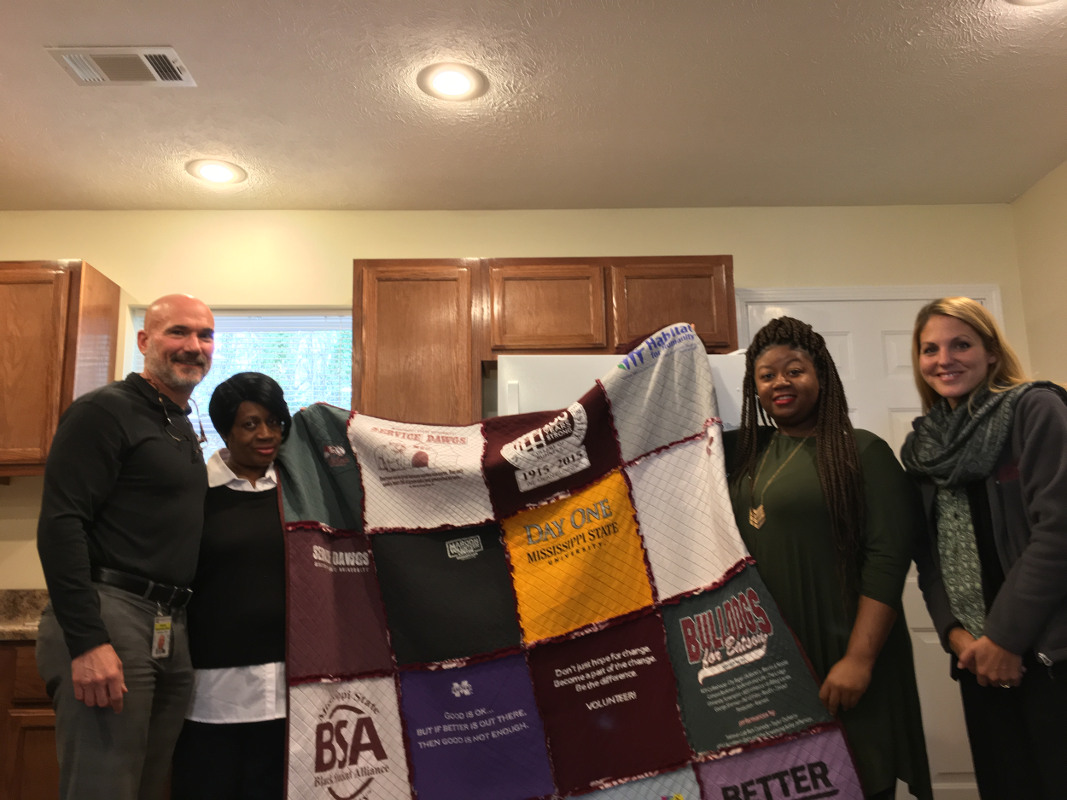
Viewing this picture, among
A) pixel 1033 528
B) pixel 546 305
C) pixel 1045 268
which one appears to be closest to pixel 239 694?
pixel 1033 528

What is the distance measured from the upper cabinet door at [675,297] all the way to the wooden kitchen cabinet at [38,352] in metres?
2.05

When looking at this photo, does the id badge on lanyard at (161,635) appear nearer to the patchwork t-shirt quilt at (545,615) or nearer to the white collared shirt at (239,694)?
the white collared shirt at (239,694)

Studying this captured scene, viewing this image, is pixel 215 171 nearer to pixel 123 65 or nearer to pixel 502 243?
pixel 123 65

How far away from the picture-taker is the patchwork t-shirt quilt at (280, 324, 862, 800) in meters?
1.52

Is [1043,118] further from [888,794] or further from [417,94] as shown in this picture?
[888,794]

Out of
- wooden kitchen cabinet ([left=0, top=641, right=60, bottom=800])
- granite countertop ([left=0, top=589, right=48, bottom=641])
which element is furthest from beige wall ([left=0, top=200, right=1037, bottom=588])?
wooden kitchen cabinet ([left=0, top=641, right=60, bottom=800])

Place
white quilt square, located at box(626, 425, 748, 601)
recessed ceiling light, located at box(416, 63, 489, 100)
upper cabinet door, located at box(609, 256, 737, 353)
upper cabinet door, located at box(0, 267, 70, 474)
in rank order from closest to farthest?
1. white quilt square, located at box(626, 425, 748, 601)
2. recessed ceiling light, located at box(416, 63, 489, 100)
3. upper cabinet door, located at box(0, 267, 70, 474)
4. upper cabinet door, located at box(609, 256, 737, 353)

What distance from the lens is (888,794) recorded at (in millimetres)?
1446

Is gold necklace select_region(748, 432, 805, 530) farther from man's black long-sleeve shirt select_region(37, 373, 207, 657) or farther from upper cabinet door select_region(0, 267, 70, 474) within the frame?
upper cabinet door select_region(0, 267, 70, 474)

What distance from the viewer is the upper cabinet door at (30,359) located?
282 centimetres

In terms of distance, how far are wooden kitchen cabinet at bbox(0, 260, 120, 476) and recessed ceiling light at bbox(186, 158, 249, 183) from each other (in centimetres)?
57

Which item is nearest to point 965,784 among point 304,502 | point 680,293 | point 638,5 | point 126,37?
point 680,293

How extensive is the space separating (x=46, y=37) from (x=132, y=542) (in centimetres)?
150

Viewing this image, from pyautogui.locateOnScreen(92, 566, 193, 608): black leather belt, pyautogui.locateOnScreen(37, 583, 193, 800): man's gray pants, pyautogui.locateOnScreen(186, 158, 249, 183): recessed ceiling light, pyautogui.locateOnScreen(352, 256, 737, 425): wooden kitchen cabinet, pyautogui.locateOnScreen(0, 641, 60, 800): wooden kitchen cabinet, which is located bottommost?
pyautogui.locateOnScreen(0, 641, 60, 800): wooden kitchen cabinet
